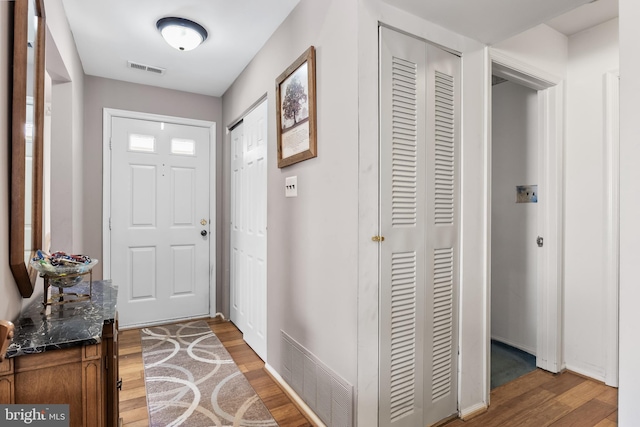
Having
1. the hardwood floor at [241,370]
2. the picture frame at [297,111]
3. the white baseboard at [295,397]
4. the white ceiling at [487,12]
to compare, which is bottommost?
the hardwood floor at [241,370]

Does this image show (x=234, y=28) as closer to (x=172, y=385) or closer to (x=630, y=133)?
(x=630, y=133)

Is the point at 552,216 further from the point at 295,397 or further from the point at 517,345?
the point at 295,397

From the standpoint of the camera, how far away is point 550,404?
2.04m

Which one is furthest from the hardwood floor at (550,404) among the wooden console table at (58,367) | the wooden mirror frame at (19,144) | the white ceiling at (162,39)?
A: the white ceiling at (162,39)

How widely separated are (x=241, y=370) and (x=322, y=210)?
57.7 inches

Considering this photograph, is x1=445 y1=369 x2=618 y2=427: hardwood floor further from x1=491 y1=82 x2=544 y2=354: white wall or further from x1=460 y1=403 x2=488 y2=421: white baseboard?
x1=491 y1=82 x2=544 y2=354: white wall

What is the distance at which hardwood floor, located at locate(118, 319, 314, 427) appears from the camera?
1.91 metres

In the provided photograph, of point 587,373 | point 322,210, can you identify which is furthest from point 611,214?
point 322,210

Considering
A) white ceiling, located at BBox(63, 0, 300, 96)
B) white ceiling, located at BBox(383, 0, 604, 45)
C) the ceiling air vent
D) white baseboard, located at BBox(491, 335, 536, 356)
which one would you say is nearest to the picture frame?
white ceiling, located at BBox(63, 0, 300, 96)

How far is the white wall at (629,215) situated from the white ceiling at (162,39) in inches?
66.7

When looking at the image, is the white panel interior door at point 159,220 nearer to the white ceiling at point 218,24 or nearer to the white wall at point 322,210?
the white ceiling at point 218,24

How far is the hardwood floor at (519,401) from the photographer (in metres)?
1.88

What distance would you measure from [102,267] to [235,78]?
2.19 meters

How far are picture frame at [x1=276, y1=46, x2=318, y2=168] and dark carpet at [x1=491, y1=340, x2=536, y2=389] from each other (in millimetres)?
2026
